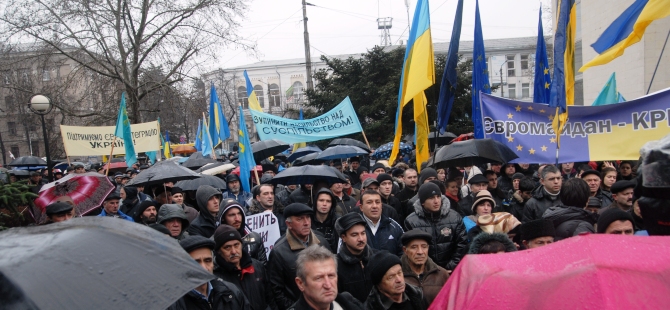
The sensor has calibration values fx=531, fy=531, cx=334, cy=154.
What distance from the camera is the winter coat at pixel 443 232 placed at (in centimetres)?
481

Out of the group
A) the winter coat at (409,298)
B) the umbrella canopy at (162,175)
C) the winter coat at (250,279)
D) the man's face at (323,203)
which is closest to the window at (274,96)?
the umbrella canopy at (162,175)

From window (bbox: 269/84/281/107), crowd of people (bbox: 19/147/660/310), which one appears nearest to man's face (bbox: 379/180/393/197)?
crowd of people (bbox: 19/147/660/310)

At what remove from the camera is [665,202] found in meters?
2.48

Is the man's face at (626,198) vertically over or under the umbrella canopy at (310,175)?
under

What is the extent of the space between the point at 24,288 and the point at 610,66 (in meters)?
19.3

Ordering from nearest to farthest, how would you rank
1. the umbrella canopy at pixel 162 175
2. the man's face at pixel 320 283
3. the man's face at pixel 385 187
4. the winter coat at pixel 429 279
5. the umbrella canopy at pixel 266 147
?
the man's face at pixel 320 283 < the winter coat at pixel 429 279 < the man's face at pixel 385 187 < the umbrella canopy at pixel 162 175 < the umbrella canopy at pixel 266 147

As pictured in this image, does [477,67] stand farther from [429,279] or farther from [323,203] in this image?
[429,279]

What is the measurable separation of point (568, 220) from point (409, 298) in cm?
193

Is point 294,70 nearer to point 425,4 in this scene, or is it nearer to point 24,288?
point 425,4

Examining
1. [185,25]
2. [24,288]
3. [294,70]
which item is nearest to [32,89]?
[185,25]

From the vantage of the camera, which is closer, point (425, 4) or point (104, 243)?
point (104, 243)

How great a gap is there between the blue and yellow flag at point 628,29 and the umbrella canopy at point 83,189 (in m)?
5.54

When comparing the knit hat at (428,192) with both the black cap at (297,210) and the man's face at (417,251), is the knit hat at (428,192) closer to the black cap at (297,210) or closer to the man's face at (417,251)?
the man's face at (417,251)

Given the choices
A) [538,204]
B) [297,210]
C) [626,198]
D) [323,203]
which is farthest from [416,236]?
[626,198]
